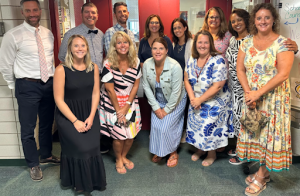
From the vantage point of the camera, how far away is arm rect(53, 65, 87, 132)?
7.10ft

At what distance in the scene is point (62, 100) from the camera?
2217 millimetres

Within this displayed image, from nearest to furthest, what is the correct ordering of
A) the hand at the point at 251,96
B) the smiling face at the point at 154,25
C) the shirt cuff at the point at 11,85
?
the hand at the point at 251,96 → the shirt cuff at the point at 11,85 → the smiling face at the point at 154,25

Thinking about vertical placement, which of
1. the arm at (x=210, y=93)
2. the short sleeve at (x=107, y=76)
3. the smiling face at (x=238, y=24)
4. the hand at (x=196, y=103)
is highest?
the smiling face at (x=238, y=24)

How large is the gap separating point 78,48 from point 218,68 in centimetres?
136

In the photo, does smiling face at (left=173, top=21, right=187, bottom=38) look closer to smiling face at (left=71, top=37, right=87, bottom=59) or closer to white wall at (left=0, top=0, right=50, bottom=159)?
smiling face at (left=71, top=37, right=87, bottom=59)

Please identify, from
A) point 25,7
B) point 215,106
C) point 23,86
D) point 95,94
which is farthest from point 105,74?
point 215,106

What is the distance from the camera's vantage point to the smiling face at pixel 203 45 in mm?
2518

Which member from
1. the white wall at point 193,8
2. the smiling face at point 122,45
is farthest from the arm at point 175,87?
the white wall at point 193,8

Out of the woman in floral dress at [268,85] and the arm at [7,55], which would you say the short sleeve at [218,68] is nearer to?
the woman in floral dress at [268,85]

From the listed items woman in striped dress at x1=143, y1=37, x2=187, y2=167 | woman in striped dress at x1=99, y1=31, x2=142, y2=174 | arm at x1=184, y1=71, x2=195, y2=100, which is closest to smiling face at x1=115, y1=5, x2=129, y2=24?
woman in striped dress at x1=99, y1=31, x2=142, y2=174

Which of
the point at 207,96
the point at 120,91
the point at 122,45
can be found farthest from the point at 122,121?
the point at 207,96

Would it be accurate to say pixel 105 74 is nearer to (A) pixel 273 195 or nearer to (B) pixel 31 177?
(B) pixel 31 177

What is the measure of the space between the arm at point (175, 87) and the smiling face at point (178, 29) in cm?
63

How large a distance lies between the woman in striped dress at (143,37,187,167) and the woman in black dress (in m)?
0.66
